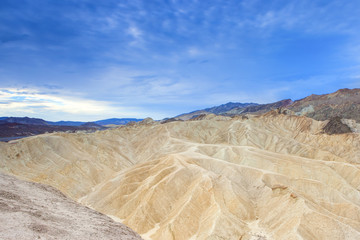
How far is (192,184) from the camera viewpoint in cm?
3747

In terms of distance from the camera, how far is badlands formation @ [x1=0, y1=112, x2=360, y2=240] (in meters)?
28.2

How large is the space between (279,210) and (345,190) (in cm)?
1967

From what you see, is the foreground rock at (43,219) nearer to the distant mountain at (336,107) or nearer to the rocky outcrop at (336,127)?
the rocky outcrop at (336,127)

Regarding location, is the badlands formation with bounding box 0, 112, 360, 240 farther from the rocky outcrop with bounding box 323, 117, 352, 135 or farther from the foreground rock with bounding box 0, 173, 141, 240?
the foreground rock with bounding box 0, 173, 141, 240

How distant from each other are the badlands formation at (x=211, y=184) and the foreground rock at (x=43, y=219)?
12686mm

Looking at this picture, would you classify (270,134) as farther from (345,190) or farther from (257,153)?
(345,190)

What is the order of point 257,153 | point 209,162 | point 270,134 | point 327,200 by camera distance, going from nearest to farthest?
point 327,200 → point 209,162 → point 257,153 → point 270,134

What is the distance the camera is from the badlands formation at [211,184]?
2816 cm

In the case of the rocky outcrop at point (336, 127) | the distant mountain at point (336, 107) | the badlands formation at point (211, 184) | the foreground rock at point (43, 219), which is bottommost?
the badlands formation at point (211, 184)

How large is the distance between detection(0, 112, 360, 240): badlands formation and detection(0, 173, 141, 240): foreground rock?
1269cm

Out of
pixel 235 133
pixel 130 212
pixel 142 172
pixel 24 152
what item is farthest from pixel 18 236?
pixel 235 133

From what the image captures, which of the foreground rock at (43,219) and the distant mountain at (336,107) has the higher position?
the distant mountain at (336,107)

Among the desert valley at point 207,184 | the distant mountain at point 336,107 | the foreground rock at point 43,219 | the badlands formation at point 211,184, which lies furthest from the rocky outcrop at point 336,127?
the foreground rock at point 43,219

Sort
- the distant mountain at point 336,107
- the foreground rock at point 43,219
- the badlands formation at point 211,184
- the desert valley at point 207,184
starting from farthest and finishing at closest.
A: the distant mountain at point 336,107 → the badlands formation at point 211,184 → the desert valley at point 207,184 → the foreground rock at point 43,219
